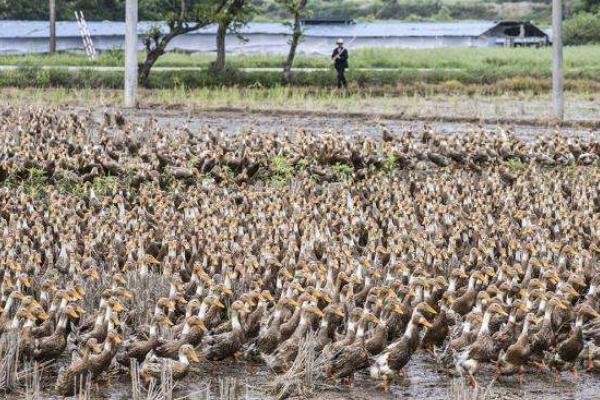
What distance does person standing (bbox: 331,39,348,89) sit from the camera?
36625mm

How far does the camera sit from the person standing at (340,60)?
36.6 metres

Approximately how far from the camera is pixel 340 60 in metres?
36.8

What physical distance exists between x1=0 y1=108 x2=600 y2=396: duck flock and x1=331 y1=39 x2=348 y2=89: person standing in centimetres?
1420

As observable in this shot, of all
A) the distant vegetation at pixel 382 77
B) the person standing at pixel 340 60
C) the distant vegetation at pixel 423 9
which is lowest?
the distant vegetation at pixel 382 77

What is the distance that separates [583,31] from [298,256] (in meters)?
53.8

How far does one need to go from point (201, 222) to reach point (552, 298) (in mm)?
5438

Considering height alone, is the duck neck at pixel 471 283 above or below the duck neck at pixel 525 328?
above

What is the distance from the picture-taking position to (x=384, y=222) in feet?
53.8

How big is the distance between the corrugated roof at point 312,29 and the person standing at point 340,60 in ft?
67.3

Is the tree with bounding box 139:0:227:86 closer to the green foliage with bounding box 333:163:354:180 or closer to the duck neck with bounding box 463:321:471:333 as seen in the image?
the green foliage with bounding box 333:163:354:180

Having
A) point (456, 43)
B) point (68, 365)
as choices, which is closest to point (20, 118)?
point (68, 365)

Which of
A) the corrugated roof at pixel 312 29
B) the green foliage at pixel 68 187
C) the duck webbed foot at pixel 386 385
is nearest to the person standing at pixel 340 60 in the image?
the green foliage at pixel 68 187

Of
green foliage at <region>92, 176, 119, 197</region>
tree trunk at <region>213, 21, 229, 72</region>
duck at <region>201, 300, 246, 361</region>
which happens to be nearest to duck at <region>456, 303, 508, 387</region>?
duck at <region>201, 300, 246, 361</region>

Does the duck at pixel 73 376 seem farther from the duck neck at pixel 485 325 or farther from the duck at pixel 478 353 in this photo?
the duck neck at pixel 485 325
